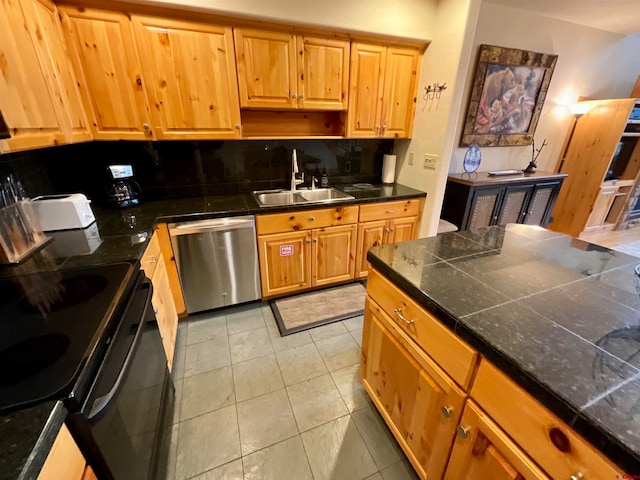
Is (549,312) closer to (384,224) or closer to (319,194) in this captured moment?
(384,224)

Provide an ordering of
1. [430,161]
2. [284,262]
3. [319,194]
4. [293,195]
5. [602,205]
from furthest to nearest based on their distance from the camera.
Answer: [602,205], [319,194], [293,195], [430,161], [284,262]

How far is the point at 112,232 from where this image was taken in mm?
1599

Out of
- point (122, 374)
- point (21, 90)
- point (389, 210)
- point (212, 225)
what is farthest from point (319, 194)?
point (122, 374)

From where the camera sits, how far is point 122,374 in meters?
0.88

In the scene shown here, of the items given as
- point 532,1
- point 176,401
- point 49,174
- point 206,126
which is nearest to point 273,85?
point 206,126

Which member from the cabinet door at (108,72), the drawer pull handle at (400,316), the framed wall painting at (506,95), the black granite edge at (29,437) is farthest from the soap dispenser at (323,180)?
the black granite edge at (29,437)

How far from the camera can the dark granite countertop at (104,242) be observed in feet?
1.74

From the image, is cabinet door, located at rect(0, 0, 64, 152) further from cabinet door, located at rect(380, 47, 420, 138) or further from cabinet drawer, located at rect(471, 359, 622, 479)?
cabinet door, located at rect(380, 47, 420, 138)

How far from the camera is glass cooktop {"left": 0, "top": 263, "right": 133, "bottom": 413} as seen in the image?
654mm

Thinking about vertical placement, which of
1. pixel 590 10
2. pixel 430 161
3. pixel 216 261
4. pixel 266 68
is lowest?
pixel 216 261

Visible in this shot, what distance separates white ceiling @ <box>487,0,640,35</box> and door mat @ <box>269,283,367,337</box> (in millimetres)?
3298

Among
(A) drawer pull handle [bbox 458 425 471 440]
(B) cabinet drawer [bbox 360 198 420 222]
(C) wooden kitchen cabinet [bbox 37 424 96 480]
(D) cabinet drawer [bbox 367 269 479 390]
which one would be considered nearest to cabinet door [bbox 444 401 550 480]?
(A) drawer pull handle [bbox 458 425 471 440]

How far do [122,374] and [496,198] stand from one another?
345 centimetres

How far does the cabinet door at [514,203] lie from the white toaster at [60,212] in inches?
147
